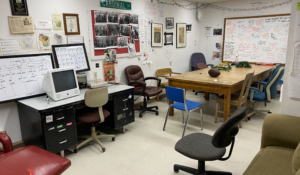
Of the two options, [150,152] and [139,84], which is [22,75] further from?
[139,84]

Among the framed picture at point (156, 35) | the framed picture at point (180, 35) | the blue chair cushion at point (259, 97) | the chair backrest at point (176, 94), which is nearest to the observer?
the chair backrest at point (176, 94)

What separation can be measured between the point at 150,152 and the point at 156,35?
2.95m

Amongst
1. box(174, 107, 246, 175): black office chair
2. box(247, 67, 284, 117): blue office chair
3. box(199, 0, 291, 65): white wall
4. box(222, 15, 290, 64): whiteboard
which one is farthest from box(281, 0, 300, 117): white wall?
box(199, 0, 291, 65): white wall

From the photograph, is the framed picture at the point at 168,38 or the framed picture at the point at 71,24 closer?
the framed picture at the point at 71,24

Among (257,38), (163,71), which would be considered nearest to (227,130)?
(163,71)

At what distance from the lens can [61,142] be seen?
2707mm

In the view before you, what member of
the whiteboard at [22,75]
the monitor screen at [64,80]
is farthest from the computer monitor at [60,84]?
the whiteboard at [22,75]

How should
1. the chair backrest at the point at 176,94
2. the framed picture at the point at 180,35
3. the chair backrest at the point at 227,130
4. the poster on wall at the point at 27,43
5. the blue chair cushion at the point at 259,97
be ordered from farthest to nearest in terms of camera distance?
the framed picture at the point at 180,35 < the blue chair cushion at the point at 259,97 < the chair backrest at the point at 176,94 < the poster on wall at the point at 27,43 < the chair backrest at the point at 227,130

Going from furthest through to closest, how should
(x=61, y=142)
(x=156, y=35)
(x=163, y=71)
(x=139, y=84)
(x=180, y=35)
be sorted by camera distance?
(x=180, y=35), (x=163, y=71), (x=156, y=35), (x=139, y=84), (x=61, y=142)

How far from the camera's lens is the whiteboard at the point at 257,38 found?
5.35m

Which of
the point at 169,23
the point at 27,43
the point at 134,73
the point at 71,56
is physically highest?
the point at 169,23

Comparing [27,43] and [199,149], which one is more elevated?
[27,43]

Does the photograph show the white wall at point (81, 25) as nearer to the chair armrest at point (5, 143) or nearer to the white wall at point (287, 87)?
the chair armrest at point (5, 143)

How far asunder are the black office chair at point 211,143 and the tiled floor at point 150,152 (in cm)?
33
